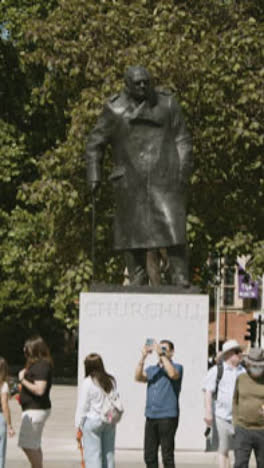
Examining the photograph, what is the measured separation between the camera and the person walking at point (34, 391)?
44.8 feet

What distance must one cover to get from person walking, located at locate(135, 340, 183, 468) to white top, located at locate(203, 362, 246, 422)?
2.34 ft

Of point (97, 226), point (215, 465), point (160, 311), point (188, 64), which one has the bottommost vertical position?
point (215, 465)

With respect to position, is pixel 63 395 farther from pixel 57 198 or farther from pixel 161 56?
pixel 161 56

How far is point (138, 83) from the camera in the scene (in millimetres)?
17812

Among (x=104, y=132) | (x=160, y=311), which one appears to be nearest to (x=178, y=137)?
(x=104, y=132)

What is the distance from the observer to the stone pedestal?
57.9ft

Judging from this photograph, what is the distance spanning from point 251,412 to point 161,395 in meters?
1.48

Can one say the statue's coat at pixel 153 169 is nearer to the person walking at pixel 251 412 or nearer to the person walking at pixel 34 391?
the person walking at pixel 34 391

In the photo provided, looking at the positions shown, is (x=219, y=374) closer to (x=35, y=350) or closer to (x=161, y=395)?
(x=161, y=395)

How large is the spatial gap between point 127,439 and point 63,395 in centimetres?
1841

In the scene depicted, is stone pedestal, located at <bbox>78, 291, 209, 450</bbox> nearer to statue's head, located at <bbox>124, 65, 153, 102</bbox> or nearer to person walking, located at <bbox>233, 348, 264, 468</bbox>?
statue's head, located at <bbox>124, 65, 153, 102</bbox>

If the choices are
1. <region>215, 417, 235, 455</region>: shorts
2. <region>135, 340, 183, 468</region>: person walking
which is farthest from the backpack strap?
<region>135, 340, 183, 468</region>: person walking

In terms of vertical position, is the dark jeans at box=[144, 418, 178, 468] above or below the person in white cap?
below

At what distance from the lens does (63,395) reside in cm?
3600
